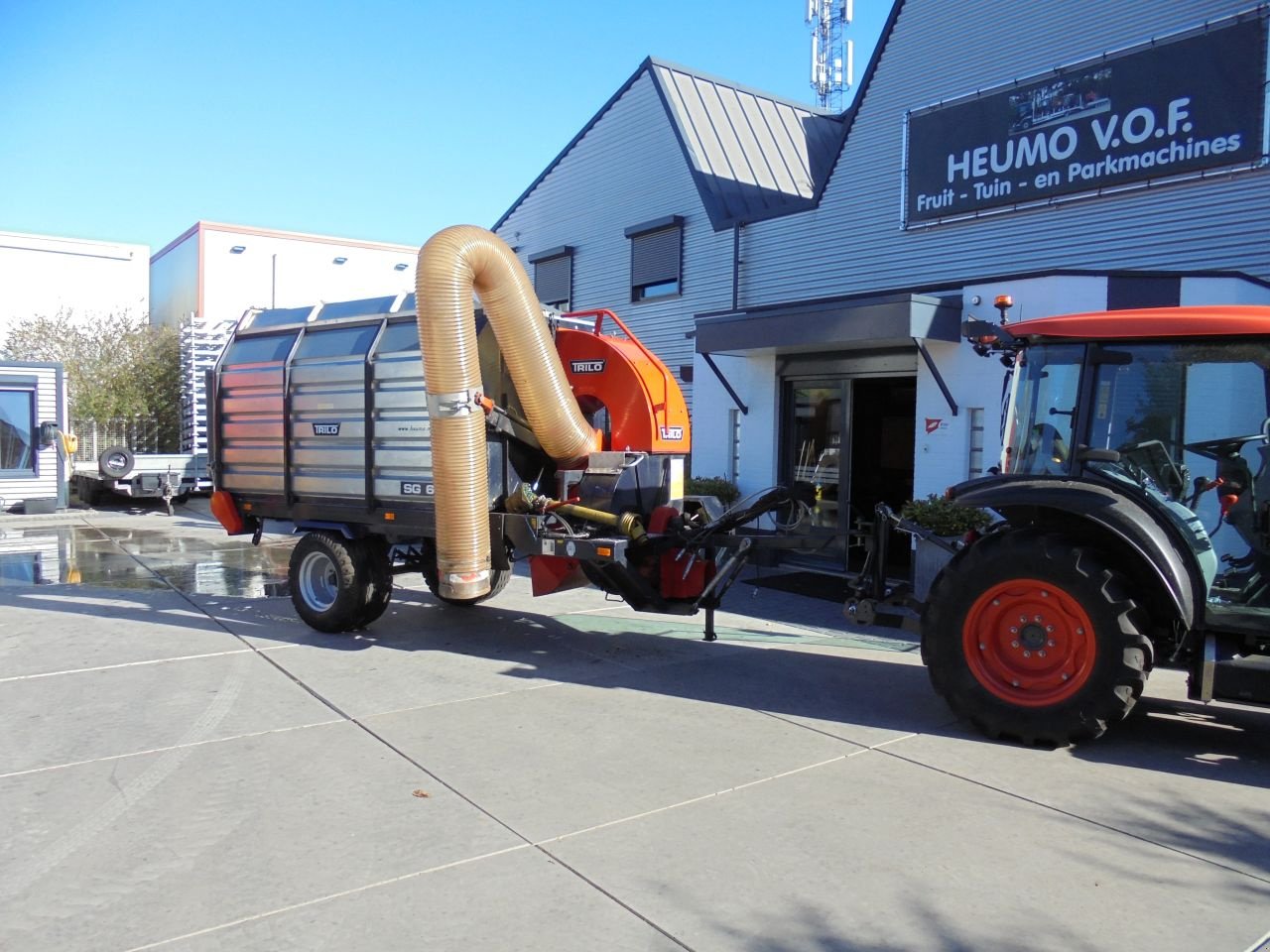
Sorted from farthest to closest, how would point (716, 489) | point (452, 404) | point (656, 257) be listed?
1. point (656, 257)
2. point (716, 489)
3. point (452, 404)

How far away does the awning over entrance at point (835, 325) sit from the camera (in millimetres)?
9750

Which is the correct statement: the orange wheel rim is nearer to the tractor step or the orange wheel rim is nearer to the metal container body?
the tractor step

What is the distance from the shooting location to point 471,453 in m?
6.74

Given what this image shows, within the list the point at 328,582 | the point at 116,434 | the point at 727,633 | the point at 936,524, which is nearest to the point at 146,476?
the point at 116,434

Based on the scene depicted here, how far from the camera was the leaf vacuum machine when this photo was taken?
675 centimetres

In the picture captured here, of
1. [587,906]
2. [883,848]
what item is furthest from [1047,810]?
[587,906]

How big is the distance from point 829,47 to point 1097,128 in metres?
17.0

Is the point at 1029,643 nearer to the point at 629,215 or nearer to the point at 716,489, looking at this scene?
the point at 716,489

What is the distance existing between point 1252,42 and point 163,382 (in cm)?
2494

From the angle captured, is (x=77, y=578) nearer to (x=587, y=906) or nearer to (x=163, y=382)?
(x=587, y=906)

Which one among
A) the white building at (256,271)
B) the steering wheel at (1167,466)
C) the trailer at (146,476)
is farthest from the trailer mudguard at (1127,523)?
the white building at (256,271)

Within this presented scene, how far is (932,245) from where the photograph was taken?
Answer: 1194cm

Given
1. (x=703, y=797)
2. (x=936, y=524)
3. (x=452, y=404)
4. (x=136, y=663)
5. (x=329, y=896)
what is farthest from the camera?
(x=936, y=524)

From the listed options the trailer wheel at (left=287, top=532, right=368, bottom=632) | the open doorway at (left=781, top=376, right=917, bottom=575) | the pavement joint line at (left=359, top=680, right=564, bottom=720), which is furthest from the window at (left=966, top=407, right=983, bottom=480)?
the trailer wheel at (left=287, top=532, right=368, bottom=632)
